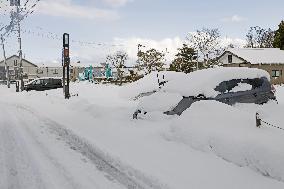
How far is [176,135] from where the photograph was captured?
8.41 metres

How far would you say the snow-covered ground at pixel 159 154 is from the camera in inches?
222

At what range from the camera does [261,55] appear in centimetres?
5088

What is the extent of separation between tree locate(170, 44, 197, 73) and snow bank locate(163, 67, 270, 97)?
44.6 meters

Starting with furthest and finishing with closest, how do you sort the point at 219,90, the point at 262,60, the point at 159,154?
the point at 262,60
the point at 219,90
the point at 159,154

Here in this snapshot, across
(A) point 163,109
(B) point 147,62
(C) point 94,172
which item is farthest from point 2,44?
(C) point 94,172

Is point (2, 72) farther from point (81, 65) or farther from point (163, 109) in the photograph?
point (163, 109)

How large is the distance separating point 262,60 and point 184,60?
13382 mm

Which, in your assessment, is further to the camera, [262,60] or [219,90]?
[262,60]

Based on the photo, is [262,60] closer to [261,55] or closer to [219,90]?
[261,55]

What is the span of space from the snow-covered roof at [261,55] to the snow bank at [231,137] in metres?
42.0

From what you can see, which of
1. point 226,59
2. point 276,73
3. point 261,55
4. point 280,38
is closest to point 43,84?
point 226,59

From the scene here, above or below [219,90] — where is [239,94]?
below

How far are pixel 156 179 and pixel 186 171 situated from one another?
A: 67 centimetres

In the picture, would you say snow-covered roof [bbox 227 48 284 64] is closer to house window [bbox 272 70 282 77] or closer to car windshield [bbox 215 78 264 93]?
house window [bbox 272 70 282 77]
